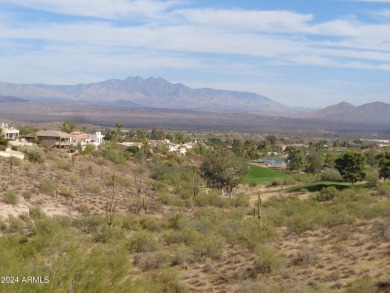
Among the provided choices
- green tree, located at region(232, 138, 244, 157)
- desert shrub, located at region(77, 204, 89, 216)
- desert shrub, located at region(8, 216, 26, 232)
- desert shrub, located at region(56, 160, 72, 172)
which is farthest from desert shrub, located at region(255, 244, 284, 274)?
green tree, located at region(232, 138, 244, 157)

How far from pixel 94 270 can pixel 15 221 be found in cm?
1542

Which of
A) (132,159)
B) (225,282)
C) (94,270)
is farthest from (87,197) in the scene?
(132,159)

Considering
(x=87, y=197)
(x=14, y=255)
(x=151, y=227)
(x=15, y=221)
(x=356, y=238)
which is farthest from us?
(x=87, y=197)

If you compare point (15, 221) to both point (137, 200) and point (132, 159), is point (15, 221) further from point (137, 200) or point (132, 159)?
point (132, 159)

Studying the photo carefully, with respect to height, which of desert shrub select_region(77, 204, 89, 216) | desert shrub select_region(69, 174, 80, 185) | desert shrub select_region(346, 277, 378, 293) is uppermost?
desert shrub select_region(346, 277, 378, 293)

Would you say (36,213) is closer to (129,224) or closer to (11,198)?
(11,198)

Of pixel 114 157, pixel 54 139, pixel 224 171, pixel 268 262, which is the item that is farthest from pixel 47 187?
pixel 54 139

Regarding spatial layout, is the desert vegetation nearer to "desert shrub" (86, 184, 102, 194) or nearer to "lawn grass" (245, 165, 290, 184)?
"desert shrub" (86, 184, 102, 194)

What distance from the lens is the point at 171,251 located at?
24.9 m

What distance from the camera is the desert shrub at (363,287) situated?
16719mm

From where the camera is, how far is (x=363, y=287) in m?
16.9

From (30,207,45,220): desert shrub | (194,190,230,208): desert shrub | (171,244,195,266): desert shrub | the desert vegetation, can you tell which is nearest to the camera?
the desert vegetation

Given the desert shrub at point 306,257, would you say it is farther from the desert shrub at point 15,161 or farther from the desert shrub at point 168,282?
the desert shrub at point 15,161

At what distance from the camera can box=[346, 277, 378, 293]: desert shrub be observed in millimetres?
16719
